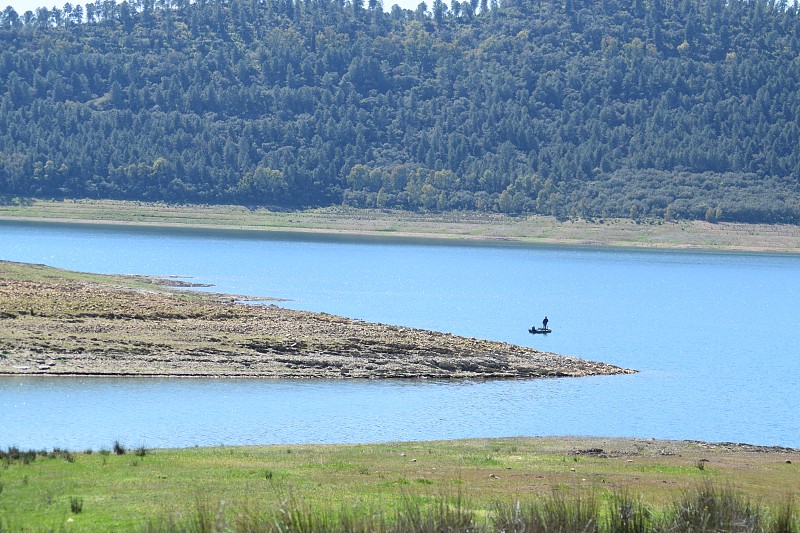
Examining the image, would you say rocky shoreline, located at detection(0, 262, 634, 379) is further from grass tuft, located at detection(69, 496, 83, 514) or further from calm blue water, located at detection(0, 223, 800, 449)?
grass tuft, located at detection(69, 496, 83, 514)

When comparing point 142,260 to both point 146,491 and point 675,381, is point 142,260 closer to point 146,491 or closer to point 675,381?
point 675,381

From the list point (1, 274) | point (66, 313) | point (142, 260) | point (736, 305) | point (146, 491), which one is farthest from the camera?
point (142, 260)

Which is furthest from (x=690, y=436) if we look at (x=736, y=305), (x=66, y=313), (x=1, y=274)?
(x=736, y=305)

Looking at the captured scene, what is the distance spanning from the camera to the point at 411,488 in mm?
21266

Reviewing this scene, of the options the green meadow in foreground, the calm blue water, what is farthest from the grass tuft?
the calm blue water

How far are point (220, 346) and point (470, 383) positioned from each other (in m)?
9.78

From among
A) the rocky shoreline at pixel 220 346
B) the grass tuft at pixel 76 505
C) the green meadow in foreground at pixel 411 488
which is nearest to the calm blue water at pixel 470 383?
the rocky shoreline at pixel 220 346

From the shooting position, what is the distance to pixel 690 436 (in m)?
36.7

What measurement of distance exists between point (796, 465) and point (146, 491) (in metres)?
15.2

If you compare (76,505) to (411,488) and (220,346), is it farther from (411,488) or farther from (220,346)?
(220,346)

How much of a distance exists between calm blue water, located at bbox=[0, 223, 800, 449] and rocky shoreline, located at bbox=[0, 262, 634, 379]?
1.62m

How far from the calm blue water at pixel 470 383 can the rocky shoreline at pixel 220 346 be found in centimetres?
162

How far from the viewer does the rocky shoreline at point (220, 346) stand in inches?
1710

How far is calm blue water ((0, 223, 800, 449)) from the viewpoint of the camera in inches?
1373
